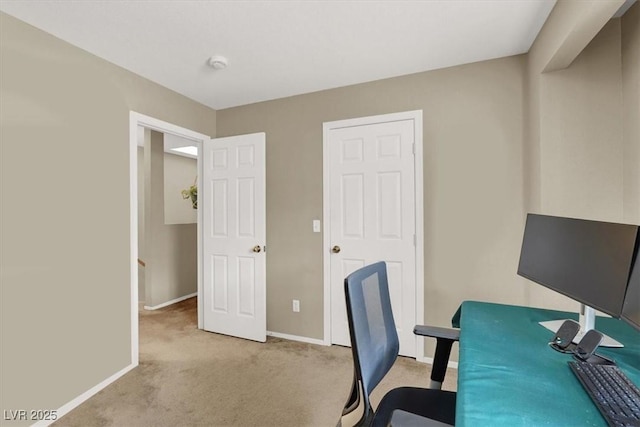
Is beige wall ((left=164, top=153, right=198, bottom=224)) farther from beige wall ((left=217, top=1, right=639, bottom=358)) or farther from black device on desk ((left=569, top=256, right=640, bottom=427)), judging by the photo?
black device on desk ((left=569, top=256, right=640, bottom=427))

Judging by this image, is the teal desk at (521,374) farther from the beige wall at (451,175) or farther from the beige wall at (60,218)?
the beige wall at (60,218)

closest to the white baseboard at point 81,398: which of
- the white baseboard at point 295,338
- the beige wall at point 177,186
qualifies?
the white baseboard at point 295,338

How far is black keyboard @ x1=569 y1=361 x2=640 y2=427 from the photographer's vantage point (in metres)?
0.77

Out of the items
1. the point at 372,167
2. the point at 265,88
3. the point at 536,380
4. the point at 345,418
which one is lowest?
the point at 345,418

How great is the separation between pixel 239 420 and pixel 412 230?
1834 mm

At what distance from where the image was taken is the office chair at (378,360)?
1058 mm

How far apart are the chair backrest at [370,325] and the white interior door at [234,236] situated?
1.80 meters

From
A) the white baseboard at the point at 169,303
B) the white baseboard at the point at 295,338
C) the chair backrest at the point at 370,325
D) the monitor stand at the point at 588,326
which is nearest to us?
the chair backrest at the point at 370,325

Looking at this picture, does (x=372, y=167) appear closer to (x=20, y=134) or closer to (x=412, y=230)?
(x=412, y=230)

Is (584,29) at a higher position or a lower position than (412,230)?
higher

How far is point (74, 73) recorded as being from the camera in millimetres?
2070

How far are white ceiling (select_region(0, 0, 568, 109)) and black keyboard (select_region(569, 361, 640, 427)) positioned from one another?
1834mm

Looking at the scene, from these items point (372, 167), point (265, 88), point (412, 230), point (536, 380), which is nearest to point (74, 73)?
point (265, 88)

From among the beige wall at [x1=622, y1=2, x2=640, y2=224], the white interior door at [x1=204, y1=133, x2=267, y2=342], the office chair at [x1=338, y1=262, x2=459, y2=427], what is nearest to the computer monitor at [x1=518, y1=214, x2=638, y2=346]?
the office chair at [x1=338, y1=262, x2=459, y2=427]
